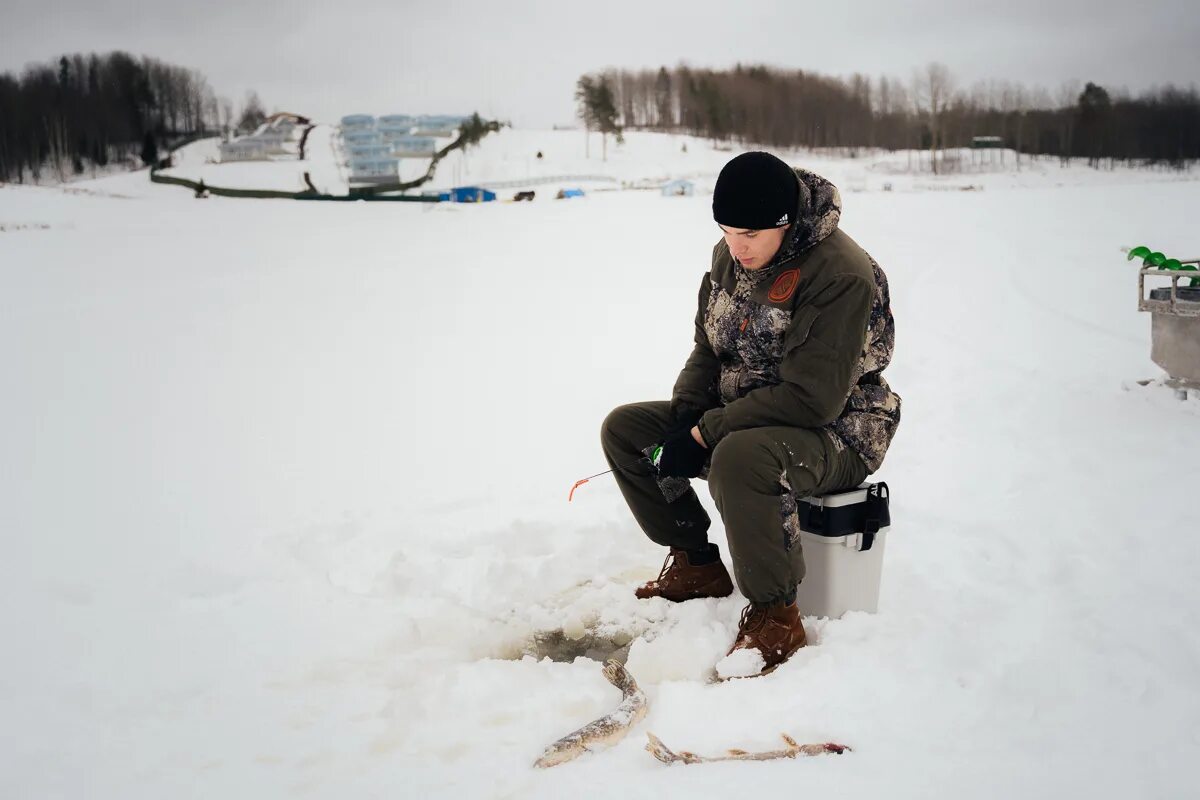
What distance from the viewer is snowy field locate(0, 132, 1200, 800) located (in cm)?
206

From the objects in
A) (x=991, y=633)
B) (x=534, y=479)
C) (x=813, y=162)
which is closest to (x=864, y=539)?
(x=991, y=633)

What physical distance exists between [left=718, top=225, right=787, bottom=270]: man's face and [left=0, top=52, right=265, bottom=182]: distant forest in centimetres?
2799

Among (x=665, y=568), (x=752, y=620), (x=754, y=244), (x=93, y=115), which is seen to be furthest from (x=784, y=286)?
(x=93, y=115)

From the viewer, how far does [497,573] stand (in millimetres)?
3244

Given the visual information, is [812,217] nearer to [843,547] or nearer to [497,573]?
[843,547]

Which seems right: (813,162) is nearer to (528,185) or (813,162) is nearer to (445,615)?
(528,185)

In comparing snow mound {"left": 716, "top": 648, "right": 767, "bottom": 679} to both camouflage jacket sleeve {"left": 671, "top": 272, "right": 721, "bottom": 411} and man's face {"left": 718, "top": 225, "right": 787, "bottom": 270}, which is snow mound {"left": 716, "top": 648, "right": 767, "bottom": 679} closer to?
camouflage jacket sleeve {"left": 671, "top": 272, "right": 721, "bottom": 411}

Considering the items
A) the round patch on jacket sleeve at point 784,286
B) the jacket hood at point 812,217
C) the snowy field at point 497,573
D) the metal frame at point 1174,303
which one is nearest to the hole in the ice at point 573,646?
the snowy field at point 497,573

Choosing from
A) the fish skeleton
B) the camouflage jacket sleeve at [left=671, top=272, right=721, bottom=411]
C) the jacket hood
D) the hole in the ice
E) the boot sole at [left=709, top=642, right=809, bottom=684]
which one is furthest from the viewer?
the camouflage jacket sleeve at [left=671, top=272, right=721, bottom=411]

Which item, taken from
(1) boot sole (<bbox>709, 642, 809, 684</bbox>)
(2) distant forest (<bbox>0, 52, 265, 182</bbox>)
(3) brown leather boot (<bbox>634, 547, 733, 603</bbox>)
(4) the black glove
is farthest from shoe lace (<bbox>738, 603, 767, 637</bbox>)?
(2) distant forest (<bbox>0, 52, 265, 182</bbox>)

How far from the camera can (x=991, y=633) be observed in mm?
2584

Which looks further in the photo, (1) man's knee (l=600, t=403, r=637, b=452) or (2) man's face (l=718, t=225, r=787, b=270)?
(1) man's knee (l=600, t=403, r=637, b=452)

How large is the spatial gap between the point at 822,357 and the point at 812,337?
0.07m

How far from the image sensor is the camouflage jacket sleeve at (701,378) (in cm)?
292
